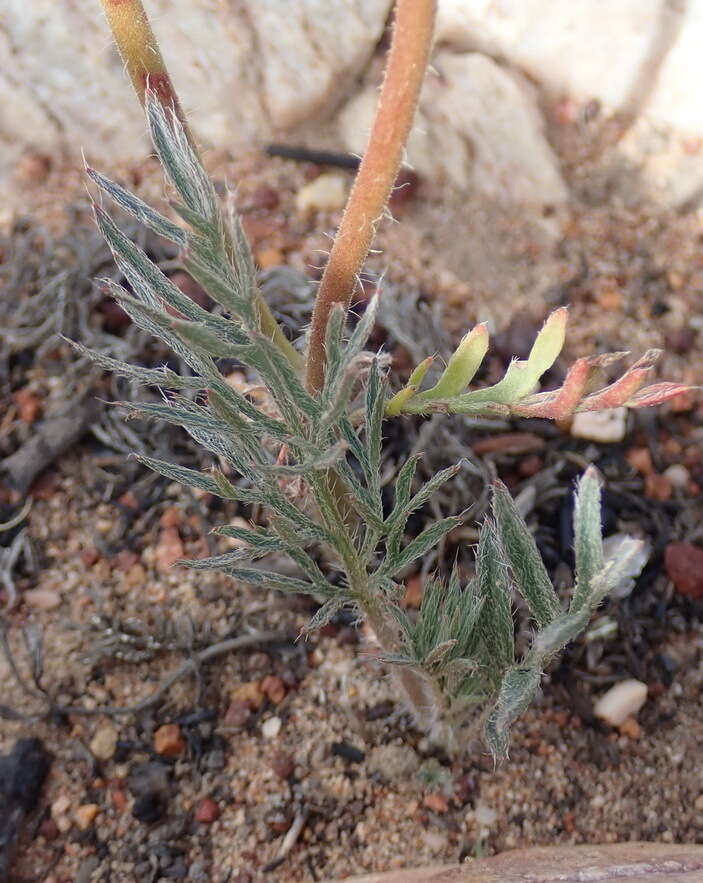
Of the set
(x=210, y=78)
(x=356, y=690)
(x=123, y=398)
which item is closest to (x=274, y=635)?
(x=356, y=690)

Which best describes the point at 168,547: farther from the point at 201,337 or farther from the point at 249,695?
the point at 201,337

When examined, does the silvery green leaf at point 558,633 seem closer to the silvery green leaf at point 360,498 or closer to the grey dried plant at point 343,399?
the grey dried plant at point 343,399

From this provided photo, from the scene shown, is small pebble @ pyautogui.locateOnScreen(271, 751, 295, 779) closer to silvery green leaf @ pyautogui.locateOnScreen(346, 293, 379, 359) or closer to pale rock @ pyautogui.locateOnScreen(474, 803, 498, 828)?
pale rock @ pyautogui.locateOnScreen(474, 803, 498, 828)

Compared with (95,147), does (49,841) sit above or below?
below

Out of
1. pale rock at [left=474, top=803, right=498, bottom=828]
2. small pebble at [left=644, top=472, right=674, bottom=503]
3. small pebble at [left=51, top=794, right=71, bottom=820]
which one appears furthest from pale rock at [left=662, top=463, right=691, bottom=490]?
small pebble at [left=51, top=794, right=71, bottom=820]

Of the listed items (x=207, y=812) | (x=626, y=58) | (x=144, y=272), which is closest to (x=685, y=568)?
(x=207, y=812)

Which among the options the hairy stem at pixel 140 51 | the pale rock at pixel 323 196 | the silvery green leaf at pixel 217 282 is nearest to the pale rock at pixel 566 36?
the pale rock at pixel 323 196

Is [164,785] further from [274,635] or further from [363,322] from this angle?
[363,322]
